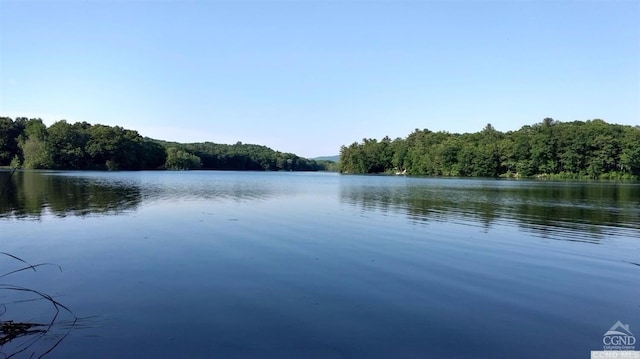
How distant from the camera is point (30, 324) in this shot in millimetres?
6289

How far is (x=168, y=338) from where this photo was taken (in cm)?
595

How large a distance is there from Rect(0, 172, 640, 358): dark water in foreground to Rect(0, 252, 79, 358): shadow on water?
43 mm

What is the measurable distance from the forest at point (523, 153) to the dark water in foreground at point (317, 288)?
301ft

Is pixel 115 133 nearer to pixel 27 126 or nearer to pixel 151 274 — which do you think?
pixel 27 126

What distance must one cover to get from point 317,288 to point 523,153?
11051 cm

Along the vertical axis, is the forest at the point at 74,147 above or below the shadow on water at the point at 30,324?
above

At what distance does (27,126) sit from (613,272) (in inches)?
5196

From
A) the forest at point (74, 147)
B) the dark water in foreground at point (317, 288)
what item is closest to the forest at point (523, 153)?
the forest at point (74, 147)

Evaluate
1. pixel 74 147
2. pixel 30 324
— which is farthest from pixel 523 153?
pixel 74 147

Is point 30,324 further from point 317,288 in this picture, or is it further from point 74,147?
point 74,147

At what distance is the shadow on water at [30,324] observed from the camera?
219 inches

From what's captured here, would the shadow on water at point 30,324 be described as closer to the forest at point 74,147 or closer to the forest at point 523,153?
the forest at point 74,147

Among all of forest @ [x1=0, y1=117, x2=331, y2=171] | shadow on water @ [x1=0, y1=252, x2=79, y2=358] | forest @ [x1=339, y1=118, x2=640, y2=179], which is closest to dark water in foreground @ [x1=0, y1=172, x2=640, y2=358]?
shadow on water @ [x1=0, y1=252, x2=79, y2=358]

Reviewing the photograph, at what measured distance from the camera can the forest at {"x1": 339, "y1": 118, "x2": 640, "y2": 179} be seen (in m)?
92.3
